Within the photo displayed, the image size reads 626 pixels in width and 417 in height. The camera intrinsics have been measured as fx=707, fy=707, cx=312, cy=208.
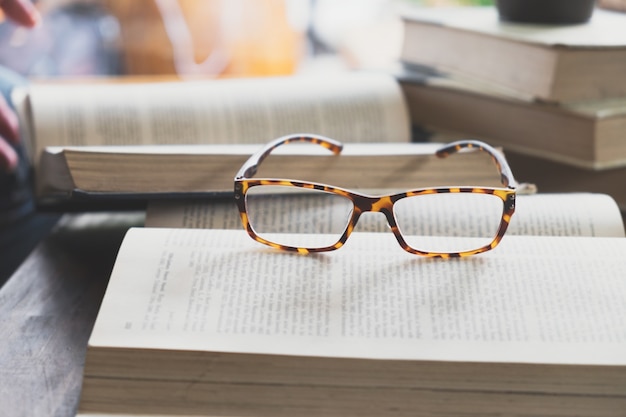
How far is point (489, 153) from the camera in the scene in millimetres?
671

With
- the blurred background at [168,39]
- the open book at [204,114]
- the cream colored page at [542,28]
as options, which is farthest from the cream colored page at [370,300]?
the blurred background at [168,39]

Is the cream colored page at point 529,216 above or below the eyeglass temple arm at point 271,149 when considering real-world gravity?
below

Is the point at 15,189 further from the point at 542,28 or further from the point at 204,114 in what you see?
the point at 542,28

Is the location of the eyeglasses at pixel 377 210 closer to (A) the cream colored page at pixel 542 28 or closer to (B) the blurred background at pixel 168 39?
(A) the cream colored page at pixel 542 28

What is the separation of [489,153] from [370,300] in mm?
240

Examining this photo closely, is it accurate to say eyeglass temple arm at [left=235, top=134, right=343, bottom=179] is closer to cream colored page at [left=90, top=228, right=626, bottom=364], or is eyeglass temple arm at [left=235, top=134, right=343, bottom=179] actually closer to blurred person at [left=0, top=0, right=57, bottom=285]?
cream colored page at [left=90, top=228, right=626, bottom=364]

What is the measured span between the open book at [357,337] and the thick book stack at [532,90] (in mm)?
258

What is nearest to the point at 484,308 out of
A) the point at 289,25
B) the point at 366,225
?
the point at 366,225

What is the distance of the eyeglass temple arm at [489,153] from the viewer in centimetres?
62

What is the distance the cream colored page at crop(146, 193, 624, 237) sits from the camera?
0.63 meters

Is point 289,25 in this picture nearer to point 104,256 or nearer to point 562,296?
point 104,256

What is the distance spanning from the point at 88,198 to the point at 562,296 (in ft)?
1.32

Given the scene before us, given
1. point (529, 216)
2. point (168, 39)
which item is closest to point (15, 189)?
point (529, 216)

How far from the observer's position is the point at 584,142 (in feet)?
2.48
